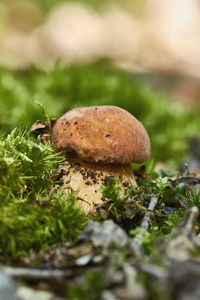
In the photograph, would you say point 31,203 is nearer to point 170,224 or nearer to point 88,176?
point 88,176

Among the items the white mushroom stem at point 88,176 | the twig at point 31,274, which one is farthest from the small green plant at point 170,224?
the twig at point 31,274

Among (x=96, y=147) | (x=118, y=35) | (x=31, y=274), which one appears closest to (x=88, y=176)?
(x=96, y=147)

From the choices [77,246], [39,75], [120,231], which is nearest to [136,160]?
[120,231]

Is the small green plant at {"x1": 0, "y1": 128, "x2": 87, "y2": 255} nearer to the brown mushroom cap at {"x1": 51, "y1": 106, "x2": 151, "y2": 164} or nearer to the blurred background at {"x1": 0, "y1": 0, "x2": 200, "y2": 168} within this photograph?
the brown mushroom cap at {"x1": 51, "y1": 106, "x2": 151, "y2": 164}

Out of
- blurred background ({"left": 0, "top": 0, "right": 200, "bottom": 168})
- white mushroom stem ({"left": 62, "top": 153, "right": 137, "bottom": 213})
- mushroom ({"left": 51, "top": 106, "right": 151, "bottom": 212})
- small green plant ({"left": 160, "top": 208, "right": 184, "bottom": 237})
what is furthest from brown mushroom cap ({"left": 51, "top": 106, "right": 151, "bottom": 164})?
blurred background ({"left": 0, "top": 0, "right": 200, "bottom": 168})

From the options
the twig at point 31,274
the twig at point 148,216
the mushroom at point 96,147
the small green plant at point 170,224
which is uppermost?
the mushroom at point 96,147

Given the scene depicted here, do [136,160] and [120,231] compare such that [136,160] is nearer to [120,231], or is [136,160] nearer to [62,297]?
[120,231]

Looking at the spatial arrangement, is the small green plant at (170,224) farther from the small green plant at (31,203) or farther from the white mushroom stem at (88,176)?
the small green plant at (31,203)
